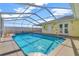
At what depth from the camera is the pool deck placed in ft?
9.27

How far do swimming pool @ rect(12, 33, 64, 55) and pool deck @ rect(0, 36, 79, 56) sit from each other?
0.05 m

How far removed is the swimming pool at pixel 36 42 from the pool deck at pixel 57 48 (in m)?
0.05

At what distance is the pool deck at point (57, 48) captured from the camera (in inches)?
111

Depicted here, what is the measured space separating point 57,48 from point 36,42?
27 cm

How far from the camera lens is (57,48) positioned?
9.43 feet

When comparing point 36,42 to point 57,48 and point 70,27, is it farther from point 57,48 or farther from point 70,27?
point 70,27

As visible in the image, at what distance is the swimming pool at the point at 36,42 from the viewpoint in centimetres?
286

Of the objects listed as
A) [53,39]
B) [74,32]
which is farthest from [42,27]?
[74,32]

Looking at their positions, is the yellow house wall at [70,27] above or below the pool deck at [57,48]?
above

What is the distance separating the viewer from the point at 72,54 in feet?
9.26

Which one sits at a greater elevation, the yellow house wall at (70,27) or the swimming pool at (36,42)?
the yellow house wall at (70,27)

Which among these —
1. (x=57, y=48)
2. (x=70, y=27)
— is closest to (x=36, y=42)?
(x=57, y=48)

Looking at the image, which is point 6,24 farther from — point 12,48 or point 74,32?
point 74,32

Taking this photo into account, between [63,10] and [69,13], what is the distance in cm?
8
